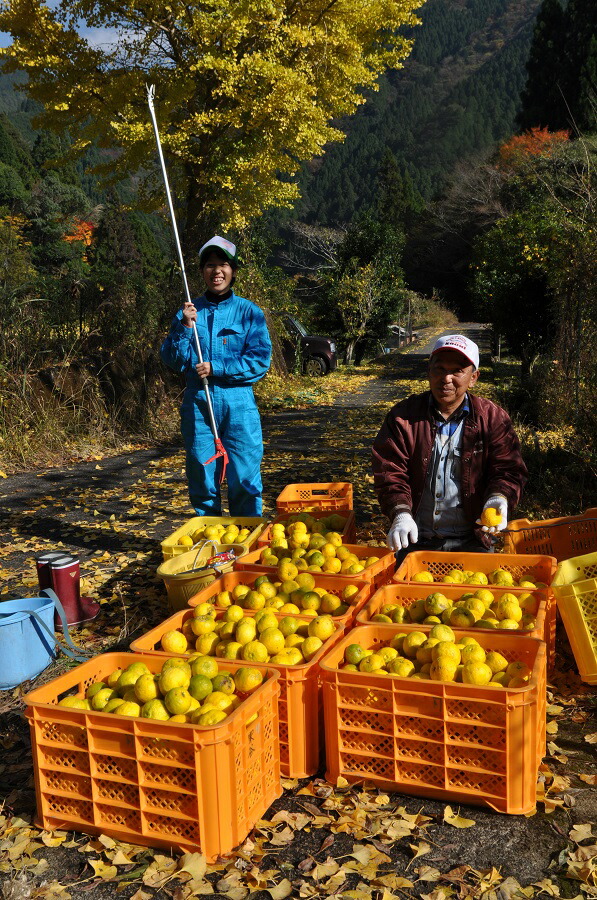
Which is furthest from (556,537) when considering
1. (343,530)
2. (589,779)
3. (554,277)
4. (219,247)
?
(554,277)

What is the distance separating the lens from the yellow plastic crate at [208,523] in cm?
457

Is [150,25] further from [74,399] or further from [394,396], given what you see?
[394,396]

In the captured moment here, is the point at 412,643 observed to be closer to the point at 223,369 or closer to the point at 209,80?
the point at 223,369

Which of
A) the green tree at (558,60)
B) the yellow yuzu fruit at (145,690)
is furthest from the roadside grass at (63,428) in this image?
the green tree at (558,60)

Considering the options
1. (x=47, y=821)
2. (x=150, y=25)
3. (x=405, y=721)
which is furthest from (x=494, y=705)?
(x=150, y=25)

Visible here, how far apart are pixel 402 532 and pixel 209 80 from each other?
11.4 metres

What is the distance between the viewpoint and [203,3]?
37.0 feet

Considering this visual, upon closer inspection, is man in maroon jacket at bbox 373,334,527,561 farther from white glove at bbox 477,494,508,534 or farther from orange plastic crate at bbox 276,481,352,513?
orange plastic crate at bbox 276,481,352,513

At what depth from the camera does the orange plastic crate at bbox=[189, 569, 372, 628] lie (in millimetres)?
3428

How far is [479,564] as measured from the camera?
380 centimetres

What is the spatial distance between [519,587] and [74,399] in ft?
27.6

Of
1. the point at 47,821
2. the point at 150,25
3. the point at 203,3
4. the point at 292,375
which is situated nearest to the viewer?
the point at 47,821

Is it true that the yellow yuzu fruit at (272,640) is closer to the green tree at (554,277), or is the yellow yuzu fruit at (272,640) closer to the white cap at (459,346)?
the white cap at (459,346)

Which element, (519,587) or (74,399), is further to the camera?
(74,399)
